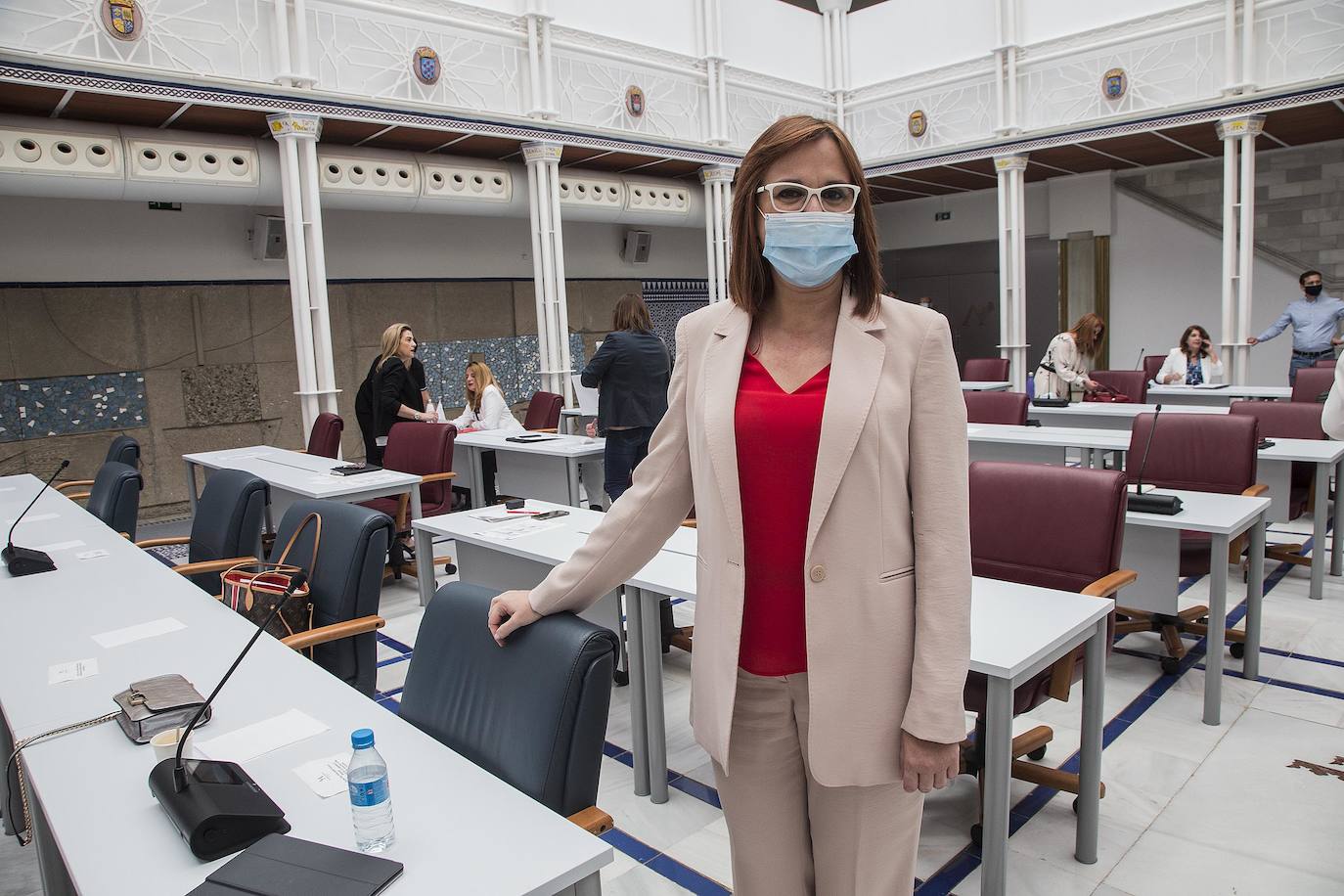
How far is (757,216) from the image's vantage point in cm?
152

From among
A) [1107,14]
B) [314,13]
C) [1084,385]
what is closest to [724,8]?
[1107,14]

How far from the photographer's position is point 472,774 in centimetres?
161

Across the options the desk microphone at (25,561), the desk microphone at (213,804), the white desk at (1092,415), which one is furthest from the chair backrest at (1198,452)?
the desk microphone at (25,561)

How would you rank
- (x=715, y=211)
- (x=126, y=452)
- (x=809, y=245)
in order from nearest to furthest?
(x=809, y=245), (x=126, y=452), (x=715, y=211)

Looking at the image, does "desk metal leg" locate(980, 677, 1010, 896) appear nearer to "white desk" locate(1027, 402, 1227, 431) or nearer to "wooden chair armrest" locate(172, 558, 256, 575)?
"wooden chair armrest" locate(172, 558, 256, 575)

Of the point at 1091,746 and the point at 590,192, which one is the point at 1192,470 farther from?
the point at 590,192

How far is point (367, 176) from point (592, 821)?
8626 millimetres

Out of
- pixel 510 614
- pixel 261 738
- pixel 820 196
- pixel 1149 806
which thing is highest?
pixel 820 196

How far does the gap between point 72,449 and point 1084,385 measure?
9.49 metres

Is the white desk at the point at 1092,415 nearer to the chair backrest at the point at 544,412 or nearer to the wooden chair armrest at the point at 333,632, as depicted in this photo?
the chair backrest at the point at 544,412

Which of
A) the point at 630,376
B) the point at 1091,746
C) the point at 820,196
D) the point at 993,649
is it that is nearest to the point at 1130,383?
the point at 630,376

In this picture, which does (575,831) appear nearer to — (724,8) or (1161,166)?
(724,8)

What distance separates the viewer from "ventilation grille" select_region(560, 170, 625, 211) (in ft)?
35.0

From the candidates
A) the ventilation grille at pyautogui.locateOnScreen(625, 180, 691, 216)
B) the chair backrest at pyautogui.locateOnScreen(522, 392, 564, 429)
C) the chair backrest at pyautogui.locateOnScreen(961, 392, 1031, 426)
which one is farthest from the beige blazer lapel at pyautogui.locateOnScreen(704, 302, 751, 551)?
the ventilation grille at pyautogui.locateOnScreen(625, 180, 691, 216)
